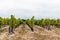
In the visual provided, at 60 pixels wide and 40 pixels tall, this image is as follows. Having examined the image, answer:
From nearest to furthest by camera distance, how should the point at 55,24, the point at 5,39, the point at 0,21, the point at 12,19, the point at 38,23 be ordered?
the point at 5,39, the point at 12,19, the point at 0,21, the point at 38,23, the point at 55,24

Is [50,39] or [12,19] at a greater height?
[12,19]

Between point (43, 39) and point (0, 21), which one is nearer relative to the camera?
point (43, 39)

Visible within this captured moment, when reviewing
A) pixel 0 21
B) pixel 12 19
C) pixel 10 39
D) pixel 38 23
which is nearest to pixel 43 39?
pixel 10 39

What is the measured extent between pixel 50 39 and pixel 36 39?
2157 mm

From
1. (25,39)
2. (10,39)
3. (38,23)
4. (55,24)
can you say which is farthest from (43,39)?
(55,24)

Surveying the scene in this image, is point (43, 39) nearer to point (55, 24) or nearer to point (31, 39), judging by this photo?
point (31, 39)

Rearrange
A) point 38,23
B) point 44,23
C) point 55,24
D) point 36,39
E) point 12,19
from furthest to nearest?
point 55,24
point 38,23
point 44,23
point 12,19
point 36,39

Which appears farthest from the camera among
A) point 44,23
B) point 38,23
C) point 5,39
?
point 38,23

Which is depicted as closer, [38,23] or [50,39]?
[50,39]

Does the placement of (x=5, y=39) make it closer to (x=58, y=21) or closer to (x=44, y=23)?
(x=44, y=23)

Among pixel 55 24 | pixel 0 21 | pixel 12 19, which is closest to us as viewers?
pixel 12 19

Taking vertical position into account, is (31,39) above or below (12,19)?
below

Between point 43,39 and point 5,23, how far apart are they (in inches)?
1800

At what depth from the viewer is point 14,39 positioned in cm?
2802
